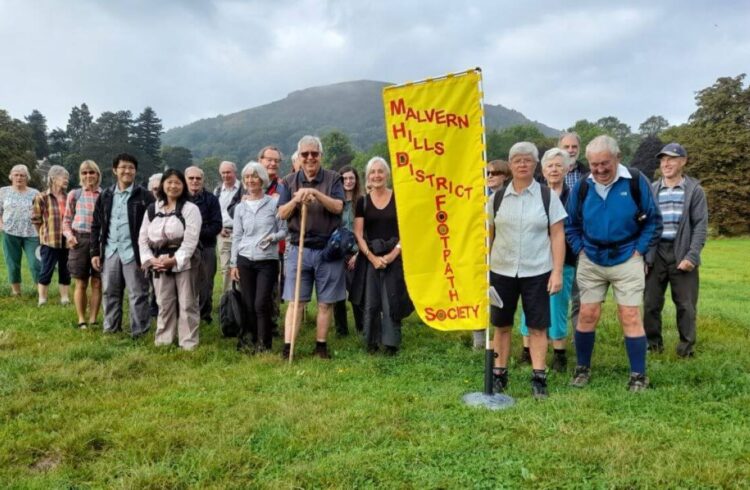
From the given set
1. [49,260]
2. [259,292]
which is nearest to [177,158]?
[49,260]

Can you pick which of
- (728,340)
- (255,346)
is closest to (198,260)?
(255,346)

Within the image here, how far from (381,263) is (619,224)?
9.32 feet

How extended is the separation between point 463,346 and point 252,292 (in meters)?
2.92

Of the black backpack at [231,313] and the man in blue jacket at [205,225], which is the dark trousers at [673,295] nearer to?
the black backpack at [231,313]

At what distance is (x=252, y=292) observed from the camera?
6.58 meters

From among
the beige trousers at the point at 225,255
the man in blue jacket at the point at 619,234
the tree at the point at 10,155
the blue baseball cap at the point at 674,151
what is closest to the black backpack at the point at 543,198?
the man in blue jacket at the point at 619,234

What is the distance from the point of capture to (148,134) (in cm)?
10475

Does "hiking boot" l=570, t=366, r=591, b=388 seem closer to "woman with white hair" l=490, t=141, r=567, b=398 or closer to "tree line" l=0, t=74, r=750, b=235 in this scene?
"woman with white hair" l=490, t=141, r=567, b=398

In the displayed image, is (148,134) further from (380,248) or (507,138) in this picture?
(380,248)

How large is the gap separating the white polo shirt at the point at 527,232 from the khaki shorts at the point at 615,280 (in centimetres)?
54

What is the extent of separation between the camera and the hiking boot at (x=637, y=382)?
16.3 feet

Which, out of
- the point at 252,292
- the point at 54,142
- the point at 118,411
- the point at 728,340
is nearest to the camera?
the point at 118,411

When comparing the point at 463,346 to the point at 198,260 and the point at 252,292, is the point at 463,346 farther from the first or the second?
the point at 198,260

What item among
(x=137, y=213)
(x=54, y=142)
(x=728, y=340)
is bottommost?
(x=728, y=340)
